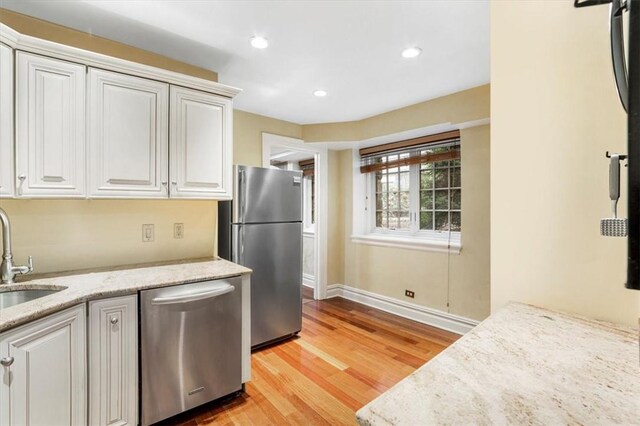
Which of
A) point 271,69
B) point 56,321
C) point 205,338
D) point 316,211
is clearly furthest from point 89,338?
point 316,211

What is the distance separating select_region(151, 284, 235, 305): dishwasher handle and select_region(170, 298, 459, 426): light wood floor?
78 centimetres

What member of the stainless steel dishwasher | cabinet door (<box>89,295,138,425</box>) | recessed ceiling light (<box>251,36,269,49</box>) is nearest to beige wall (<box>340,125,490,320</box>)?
recessed ceiling light (<box>251,36,269,49</box>)

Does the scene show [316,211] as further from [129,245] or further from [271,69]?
[129,245]

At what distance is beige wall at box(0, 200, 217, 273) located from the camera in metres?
1.84

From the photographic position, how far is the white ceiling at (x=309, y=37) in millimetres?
1703

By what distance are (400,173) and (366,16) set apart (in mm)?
2357

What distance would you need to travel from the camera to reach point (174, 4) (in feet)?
5.50

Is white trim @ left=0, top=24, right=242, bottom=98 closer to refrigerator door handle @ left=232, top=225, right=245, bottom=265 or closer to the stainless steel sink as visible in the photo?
refrigerator door handle @ left=232, top=225, right=245, bottom=265

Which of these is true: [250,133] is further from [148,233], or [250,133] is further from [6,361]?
[6,361]

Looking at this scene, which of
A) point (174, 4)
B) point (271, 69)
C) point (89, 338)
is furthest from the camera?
point (271, 69)

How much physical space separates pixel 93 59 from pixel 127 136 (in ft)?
1.53

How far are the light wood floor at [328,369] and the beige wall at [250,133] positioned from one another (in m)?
2.04

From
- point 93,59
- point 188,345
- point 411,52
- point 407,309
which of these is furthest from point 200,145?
point 407,309

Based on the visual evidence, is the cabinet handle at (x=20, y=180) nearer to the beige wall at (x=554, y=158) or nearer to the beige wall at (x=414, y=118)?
the beige wall at (x=554, y=158)
